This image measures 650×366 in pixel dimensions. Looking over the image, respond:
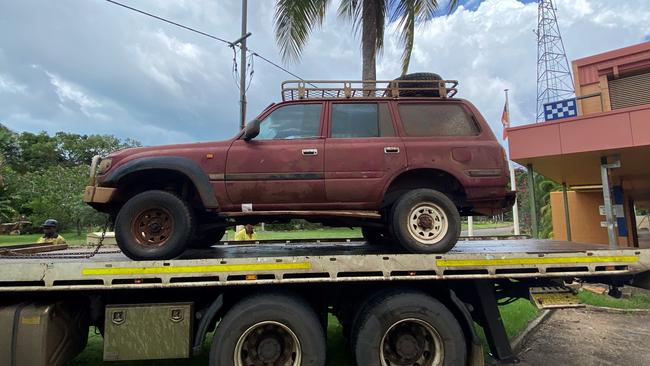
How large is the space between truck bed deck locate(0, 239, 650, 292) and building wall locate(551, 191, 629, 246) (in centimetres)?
993

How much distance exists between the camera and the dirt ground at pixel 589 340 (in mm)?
5438

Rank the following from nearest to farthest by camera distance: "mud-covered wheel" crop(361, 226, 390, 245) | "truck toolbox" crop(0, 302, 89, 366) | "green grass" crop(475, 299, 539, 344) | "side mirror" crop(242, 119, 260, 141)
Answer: "truck toolbox" crop(0, 302, 89, 366)
"side mirror" crop(242, 119, 260, 141)
"mud-covered wheel" crop(361, 226, 390, 245)
"green grass" crop(475, 299, 539, 344)

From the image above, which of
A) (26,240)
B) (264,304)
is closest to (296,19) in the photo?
(264,304)

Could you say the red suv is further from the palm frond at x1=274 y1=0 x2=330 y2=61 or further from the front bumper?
the palm frond at x1=274 y1=0 x2=330 y2=61

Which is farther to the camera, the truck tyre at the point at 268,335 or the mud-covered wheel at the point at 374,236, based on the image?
the mud-covered wheel at the point at 374,236

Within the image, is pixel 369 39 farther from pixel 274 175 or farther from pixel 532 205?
pixel 274 175

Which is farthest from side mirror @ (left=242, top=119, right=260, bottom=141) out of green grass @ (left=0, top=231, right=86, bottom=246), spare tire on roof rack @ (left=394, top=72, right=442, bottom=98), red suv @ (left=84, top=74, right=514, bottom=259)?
green grass @ (left=0, top=231, right=86, bottom=246)

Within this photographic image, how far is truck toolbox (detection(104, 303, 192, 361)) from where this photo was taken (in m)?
4.02

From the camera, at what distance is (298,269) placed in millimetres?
3986

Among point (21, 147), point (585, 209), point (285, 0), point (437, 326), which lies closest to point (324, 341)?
point (437, 326)

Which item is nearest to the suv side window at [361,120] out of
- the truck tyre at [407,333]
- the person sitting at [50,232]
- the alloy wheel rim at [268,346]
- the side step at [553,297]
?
the truck tyre at [407,333]

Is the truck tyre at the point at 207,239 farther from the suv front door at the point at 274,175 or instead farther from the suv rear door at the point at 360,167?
the suv rear door at the point at 360,167

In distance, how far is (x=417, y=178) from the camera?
4.86 meters

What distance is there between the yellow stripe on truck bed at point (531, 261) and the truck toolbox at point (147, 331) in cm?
244
